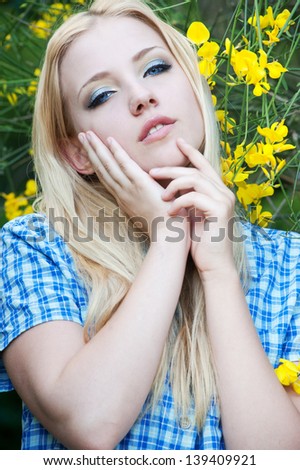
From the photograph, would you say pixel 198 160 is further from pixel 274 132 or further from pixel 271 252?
pixel 271 252

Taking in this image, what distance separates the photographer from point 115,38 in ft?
4.68

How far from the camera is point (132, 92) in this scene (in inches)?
53.7

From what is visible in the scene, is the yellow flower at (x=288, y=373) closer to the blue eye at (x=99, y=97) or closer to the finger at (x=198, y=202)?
the finger at (x=198, y=202)

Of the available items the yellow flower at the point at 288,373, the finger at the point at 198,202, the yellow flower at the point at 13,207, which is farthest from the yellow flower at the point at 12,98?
the yellow flower at the point at 288,373

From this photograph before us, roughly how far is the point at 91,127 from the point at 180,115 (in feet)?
0.54

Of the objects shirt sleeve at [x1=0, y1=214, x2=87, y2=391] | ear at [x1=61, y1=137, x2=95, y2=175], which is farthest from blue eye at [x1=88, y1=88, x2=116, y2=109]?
shirt sleeve at [x1=0, y1=214, x2=87, y2=391]

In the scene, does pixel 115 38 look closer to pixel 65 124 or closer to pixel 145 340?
pixel 65 124

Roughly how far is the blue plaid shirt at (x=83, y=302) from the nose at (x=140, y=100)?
266 mm

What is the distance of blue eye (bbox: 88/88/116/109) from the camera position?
1407 millimetres

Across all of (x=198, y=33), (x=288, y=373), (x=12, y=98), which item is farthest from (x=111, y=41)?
(x=12, y=98)

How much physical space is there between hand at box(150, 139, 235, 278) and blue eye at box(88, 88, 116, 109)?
16 cm

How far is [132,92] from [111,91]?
0.05m

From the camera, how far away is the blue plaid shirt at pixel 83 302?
1310mm

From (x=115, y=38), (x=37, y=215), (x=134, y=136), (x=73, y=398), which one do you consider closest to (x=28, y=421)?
(x=73, y=398)
